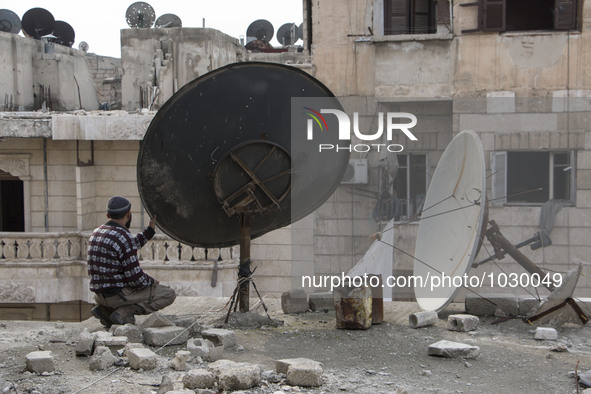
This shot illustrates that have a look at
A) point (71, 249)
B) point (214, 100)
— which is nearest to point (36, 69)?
point (71, 249)

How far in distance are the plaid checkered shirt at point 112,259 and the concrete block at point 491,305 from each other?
328 cm

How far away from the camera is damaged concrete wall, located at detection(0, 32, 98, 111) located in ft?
69.8

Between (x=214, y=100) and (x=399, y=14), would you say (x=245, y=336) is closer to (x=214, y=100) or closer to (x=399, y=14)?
(x=214, y=100)

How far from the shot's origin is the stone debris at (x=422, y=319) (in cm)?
734

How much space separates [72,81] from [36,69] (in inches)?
43.3

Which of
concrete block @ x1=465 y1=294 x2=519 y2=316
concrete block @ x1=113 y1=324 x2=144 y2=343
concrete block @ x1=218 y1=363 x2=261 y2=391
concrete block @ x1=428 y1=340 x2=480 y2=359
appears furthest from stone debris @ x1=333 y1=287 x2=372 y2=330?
concrete block @ x1=218 y1=363 x2=261 y2=391

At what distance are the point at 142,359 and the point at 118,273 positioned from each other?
147 cm

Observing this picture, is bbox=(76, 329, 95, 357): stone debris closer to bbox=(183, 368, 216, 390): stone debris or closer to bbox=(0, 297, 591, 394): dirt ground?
bbox=(0, 297, 591, 394): dirt ground

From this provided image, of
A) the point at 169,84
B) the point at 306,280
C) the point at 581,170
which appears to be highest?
the point at 169,84

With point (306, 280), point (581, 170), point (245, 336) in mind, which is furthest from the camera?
point (306, 280)

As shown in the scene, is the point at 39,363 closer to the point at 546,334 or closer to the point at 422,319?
the point at 422,319

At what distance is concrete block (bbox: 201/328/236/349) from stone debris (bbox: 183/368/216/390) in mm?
1140

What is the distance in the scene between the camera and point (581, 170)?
14602 millimetres

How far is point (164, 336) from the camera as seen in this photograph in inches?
264
